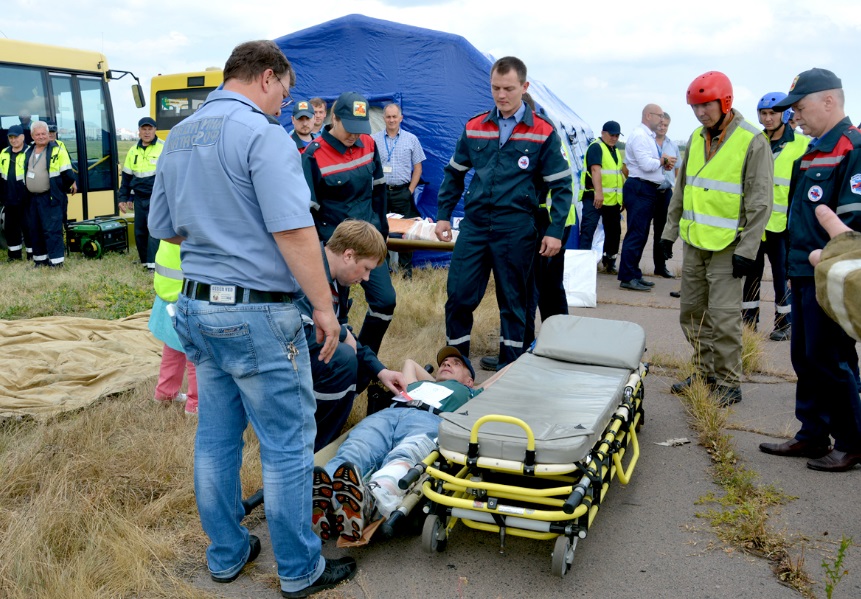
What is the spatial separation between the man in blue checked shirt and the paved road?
6100 millimetres

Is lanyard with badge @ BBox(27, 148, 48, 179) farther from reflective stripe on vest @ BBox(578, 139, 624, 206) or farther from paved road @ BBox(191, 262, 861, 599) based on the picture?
paved road @ BBox(191, 262, 861, 599)

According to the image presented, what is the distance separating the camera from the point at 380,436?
374 centimetres

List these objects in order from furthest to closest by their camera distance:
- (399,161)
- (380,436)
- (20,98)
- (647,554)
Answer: (20,98) < (399,161) < (380,436) < (647,554)

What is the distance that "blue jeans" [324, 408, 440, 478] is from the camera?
348 cm

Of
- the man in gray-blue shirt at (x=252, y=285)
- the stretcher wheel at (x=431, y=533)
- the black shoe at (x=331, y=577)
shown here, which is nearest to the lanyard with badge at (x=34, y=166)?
the man in gray-blue shirt at (x=252, y=285)

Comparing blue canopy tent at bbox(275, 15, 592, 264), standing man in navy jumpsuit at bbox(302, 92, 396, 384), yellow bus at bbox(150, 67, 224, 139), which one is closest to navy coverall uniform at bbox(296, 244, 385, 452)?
standing man in navy jumpsuit at bbox(302, 92, 396, 384)

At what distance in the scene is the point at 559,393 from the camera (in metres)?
3.93

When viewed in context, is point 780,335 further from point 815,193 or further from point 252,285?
point 252,285

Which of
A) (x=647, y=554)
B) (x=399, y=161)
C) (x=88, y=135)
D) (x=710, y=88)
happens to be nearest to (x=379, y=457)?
(x=647, y=554)

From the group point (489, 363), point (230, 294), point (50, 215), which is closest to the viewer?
point (230, 294)

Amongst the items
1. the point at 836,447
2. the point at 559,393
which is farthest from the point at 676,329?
the point at 559,393

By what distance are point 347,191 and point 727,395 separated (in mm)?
3099

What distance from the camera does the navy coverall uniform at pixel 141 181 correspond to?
427 inches

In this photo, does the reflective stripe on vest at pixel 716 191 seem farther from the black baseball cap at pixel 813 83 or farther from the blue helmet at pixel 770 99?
the blue helmet at pixel 770 99
